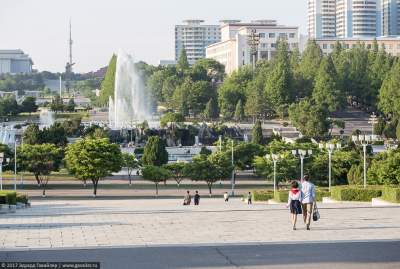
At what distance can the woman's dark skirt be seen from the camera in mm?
18859

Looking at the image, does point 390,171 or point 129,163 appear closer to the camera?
point 390,171

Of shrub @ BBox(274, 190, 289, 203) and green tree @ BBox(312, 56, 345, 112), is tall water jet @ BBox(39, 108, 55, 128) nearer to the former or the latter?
green tree @ BBox(312, 56, 345, 112)

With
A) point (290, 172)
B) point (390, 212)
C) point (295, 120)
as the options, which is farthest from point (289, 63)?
point (390, 212)

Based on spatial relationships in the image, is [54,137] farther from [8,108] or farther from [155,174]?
[8,108]

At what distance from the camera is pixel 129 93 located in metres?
114

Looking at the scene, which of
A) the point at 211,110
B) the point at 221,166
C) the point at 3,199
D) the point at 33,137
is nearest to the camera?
the point at 3,199

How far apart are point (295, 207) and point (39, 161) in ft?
127

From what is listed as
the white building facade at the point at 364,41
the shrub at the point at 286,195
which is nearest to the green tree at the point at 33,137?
the shrub at the point at 286,195

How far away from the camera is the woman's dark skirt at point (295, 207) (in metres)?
18.9

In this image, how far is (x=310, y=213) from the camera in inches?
736

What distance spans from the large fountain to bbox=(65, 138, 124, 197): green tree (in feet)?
174

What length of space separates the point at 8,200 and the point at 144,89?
8703 centimetres

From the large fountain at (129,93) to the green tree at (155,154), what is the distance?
4389 centimetres

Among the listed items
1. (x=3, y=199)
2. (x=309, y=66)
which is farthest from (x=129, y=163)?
(x=309, y=66)
